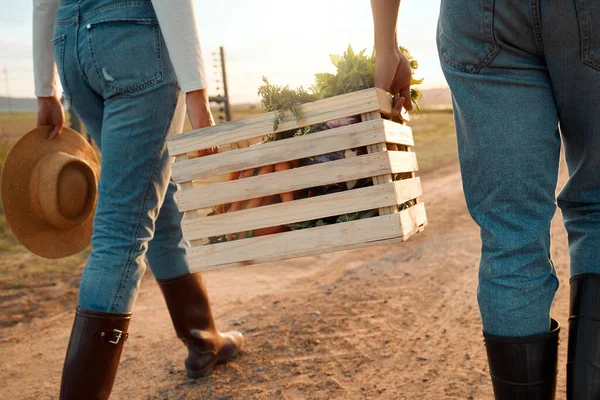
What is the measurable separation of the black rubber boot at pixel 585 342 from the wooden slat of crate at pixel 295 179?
0.71m

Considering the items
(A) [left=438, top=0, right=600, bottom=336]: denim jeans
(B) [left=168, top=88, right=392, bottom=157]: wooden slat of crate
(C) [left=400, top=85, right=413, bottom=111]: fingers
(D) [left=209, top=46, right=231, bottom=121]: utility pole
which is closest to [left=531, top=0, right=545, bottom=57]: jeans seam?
(A) [left=438, top=0, right=600, bottom=336]: denim jeans

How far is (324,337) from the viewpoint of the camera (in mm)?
3486

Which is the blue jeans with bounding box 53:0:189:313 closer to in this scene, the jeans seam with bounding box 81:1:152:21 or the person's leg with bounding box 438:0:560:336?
the jeans seam with bounding box 81:1:152:21

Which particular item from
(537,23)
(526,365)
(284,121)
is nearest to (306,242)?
(284,121)

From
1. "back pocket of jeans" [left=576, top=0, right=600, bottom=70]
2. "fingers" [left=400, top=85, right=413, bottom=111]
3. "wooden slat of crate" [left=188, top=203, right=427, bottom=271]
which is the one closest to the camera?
"back pocket of jeans" [left=576, top=0, right=600, bottom=70]

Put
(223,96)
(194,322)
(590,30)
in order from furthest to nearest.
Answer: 1. (223,96)
2. (194,322)
3. (590,30)

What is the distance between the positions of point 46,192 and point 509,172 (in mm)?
2121

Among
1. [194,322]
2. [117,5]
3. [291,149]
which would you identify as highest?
[117,5]

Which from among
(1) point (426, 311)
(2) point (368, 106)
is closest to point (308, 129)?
(2) point (368, 106)

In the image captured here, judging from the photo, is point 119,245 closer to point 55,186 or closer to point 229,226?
point 229,226

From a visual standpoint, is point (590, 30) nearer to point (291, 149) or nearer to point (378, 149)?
point (378, 149)

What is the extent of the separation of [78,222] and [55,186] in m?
0.22

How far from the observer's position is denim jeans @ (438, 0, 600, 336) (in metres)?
1.59

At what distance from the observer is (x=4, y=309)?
176 inches
